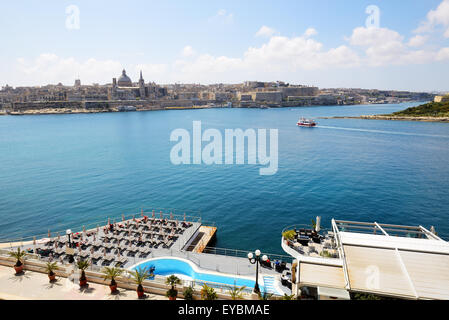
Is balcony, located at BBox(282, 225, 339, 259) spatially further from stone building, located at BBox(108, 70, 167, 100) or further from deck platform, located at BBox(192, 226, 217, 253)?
stone building, located at BBox(108, 70, 167, 100)

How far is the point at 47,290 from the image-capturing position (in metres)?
9.94

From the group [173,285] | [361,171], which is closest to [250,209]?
[173,285]

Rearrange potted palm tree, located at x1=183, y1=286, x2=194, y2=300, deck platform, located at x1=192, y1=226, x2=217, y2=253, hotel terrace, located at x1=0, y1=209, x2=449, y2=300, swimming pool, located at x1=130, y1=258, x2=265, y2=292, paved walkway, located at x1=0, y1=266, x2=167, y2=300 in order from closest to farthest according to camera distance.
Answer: hotel terrace, located at x1=0, y1=209, x2=449, y2=300
potted palm tree, located at x1=183, y1=286, x2=194, y2=300
paved walkway, located at x1=0, y1=266, x2=167, y2=300
swimming pool, located at x1=130, y1=258, x2=265, y2=292
deck platform, located at x1=192, y1=226, x2=217, y2=253

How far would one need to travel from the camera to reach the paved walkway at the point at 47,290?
9516 mm

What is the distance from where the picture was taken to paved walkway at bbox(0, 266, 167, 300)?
9516mm

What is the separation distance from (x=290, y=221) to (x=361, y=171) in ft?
64.6

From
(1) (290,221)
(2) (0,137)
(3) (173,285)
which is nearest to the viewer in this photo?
(3) (173,285)

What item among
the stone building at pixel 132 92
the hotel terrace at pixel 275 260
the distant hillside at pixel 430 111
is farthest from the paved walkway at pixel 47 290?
the stone building at pixel 132 92

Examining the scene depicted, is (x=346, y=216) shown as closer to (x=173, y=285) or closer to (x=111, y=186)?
(x=173, y=285)

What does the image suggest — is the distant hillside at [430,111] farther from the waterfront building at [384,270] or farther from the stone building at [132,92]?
the stone building at [132,92]

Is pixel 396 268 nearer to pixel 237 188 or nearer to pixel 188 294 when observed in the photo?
pixel 188 294

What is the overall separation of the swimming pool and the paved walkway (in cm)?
334

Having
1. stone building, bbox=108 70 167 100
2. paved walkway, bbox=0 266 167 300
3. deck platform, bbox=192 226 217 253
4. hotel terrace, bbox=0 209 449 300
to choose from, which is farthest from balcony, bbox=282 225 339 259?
stone building, bbox=108 70 167 100

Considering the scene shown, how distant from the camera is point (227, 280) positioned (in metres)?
12.8
